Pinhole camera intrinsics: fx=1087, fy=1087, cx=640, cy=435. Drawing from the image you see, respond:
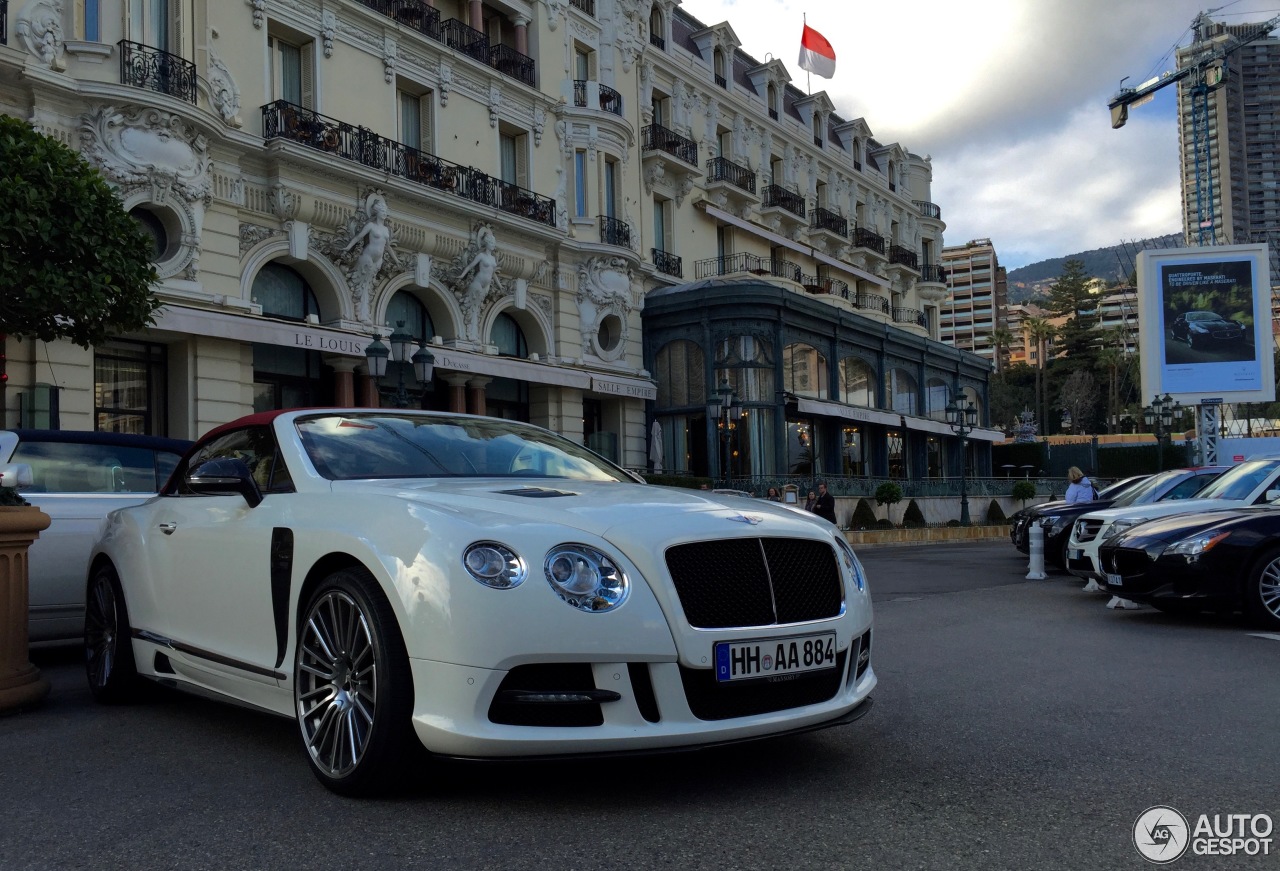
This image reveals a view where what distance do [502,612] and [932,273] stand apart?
181 ft

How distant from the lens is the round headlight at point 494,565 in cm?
351

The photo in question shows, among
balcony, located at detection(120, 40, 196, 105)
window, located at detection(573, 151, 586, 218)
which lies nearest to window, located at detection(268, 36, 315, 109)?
balcony, located at detection(120, 40, 196, 105)

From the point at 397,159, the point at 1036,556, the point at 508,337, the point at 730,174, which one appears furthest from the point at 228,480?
the point at 730,174

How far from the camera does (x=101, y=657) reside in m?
5.91

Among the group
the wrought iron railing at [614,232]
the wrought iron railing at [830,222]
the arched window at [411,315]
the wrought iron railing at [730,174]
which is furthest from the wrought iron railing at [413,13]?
the wrought iron railing at [830,222]

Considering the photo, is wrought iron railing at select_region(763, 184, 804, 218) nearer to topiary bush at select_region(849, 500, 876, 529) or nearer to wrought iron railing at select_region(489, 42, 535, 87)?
wrought iron railing at select_region(489, 42, 535, 87)

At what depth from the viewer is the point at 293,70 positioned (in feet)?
76.3

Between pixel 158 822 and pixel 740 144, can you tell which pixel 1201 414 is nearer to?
pixel 740 144

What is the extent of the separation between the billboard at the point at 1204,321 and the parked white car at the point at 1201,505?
32.0 meters

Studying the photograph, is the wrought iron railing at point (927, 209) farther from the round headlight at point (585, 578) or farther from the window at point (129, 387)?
the round headlight at point (585, 578)

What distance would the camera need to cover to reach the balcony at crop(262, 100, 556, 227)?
71.7ft

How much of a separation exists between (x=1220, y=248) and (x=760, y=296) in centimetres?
1986

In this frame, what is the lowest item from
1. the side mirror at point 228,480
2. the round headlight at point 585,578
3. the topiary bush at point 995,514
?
the topiary bush at point 995,514

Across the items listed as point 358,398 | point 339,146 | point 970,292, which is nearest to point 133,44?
point 339,146
